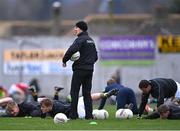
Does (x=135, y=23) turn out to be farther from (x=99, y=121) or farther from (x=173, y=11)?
(x=99, y=121)

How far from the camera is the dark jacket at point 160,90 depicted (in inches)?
839

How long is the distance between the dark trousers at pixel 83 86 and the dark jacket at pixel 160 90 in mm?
1391

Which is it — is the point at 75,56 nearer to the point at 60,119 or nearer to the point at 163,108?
the point at 60,119

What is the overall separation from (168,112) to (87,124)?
2.32m

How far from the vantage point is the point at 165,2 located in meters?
75.1

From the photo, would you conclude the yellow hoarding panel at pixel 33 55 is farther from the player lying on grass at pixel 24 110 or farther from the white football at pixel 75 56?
the white football at pixel 75 56

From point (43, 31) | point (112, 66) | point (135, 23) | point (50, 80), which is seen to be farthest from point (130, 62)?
point (43, 31)

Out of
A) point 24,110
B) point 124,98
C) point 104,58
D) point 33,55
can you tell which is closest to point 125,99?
point 124,98

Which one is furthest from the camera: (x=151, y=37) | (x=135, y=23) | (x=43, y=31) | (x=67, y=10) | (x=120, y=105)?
(x=67, y=10)

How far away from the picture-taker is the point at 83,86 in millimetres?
21094

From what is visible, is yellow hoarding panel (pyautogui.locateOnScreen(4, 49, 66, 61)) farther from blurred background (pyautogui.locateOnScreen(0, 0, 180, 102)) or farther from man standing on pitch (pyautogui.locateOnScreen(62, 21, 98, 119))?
man standing on pitch (pyautogui.locateOnScreen(62, 21, 98, 119))

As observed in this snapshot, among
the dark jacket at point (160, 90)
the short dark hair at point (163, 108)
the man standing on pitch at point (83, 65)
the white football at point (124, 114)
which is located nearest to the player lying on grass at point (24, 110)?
the man standing on pitch at point (83, 65)

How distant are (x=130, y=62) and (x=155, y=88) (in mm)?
32239

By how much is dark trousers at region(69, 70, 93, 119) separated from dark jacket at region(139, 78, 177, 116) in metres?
1.39
